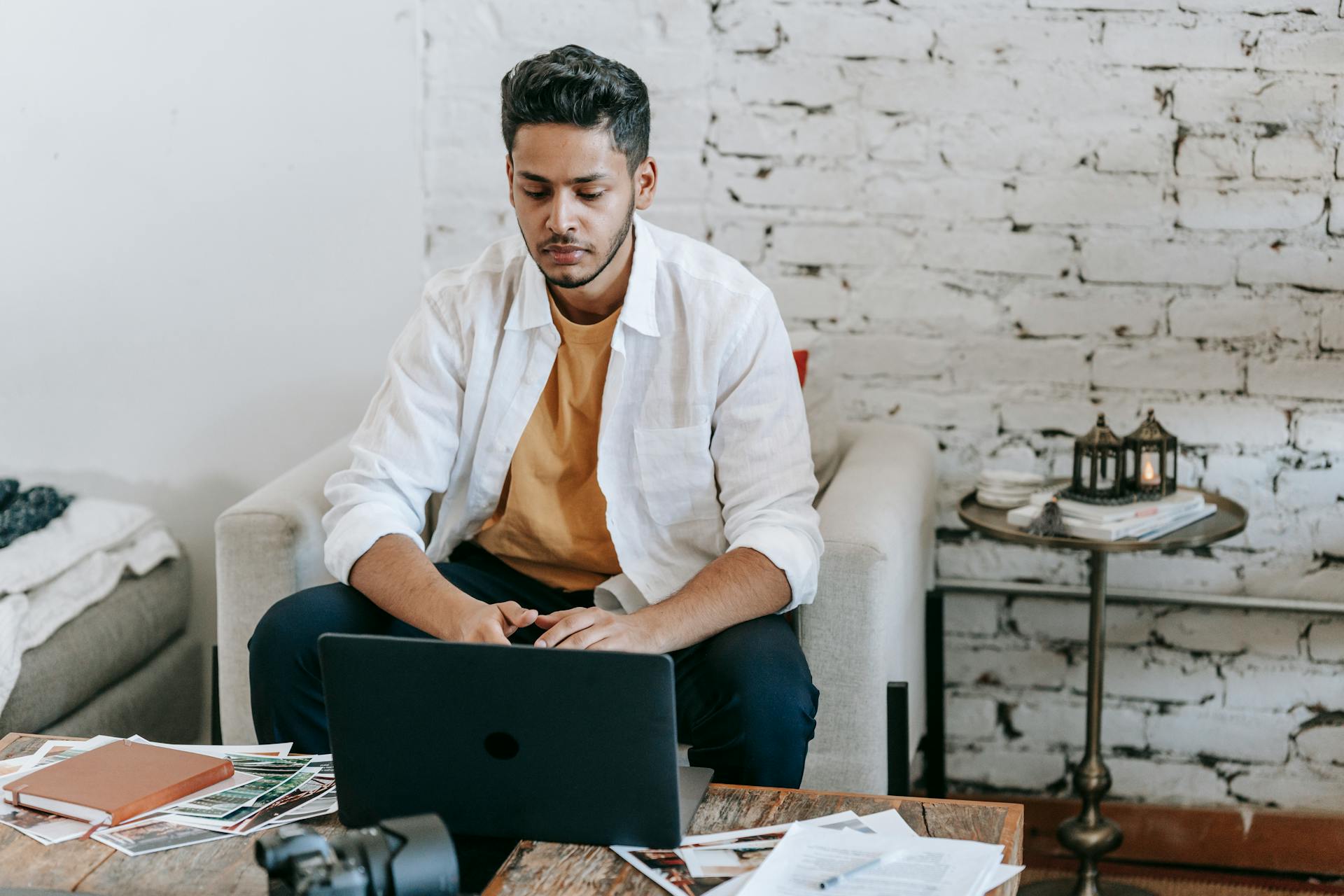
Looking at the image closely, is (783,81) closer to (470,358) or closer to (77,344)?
(470,358)

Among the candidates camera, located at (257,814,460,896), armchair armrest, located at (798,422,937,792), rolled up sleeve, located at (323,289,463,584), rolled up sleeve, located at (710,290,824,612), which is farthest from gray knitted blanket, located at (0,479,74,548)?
camera, located at (257,814,460,896)

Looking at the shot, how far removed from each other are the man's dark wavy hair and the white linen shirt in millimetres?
187

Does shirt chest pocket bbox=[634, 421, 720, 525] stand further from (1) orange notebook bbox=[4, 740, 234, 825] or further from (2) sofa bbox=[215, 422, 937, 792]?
(1) orange notebook bbox=[4, 740, 234, 825]

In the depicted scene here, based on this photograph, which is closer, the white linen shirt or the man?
the man

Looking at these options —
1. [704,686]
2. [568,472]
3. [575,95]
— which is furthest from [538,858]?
[575,95]

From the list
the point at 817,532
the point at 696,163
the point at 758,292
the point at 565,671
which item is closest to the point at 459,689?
the point at 565,671

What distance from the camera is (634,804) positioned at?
1.15 meters

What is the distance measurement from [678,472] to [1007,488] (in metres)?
0.57

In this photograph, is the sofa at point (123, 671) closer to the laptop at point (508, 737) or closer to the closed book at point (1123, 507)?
the laptop at point (508, 737)

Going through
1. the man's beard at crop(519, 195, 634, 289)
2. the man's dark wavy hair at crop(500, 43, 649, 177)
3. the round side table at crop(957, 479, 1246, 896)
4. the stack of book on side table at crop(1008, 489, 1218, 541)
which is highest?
the man's dark wavy hair at crop(500, 43, 649, 177)

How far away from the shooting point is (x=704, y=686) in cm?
164

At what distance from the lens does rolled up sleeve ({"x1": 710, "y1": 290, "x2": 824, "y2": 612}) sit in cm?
173

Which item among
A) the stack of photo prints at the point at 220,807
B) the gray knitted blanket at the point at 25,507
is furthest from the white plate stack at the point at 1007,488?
the gray knitted blanket at the point at 25,507

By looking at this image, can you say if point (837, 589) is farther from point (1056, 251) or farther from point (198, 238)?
point (198, 238)
